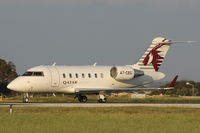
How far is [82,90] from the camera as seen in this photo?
52.0m

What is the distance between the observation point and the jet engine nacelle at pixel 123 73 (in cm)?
5409

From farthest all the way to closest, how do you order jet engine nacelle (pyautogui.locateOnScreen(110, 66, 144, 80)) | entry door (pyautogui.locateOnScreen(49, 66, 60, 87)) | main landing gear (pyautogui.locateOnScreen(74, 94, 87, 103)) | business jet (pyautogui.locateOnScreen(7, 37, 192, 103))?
jet engine nacelle (pyautogui.locateOnScreen(110, 66, 144, 80)) → main landing gear (pyautogui.locateOnScreen(74, 94, 87, 103)) → entry door (pyautogui.locateOnScreen(49, 66, 60, 87)) → business jet (pyautogui.locateOnScreen(7, 37, 192, 103))

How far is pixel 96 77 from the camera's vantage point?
2124 inches

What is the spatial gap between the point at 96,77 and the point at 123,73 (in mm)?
2615

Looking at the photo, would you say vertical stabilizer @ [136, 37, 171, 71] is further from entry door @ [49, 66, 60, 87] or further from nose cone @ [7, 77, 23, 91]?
nose cone @ [7, 77, 23, 91]

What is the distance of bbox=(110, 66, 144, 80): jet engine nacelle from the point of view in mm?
54091

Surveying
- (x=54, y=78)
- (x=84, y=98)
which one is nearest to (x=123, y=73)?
(x=84, y=98)

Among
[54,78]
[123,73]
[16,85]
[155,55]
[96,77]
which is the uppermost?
[155,55]

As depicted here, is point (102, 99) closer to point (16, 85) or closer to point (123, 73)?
point (123, 73)

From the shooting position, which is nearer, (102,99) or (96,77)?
(102,99)
